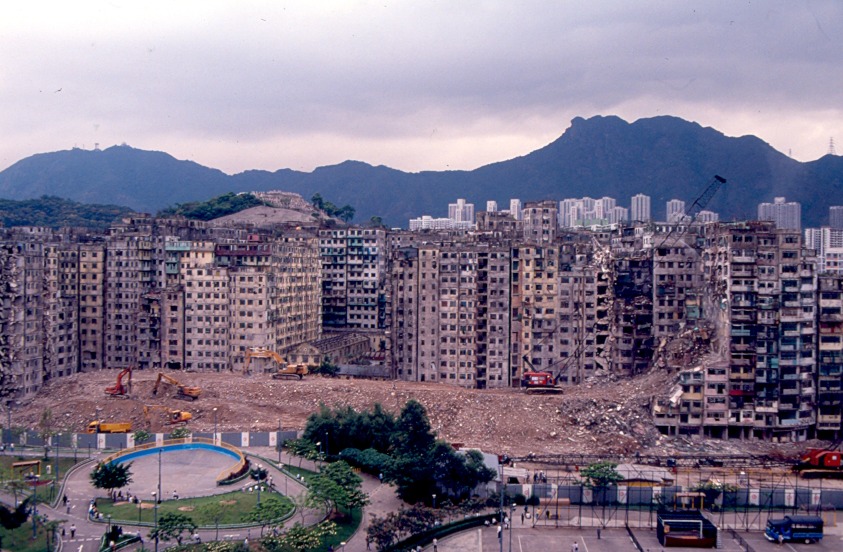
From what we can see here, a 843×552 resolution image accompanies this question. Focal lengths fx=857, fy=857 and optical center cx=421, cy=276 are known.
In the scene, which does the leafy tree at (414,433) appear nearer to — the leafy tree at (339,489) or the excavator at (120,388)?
the leafy tree at (339,489)

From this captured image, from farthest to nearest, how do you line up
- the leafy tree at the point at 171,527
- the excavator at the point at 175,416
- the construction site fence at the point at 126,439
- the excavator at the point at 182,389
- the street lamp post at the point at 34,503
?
the excavator at the point at 182,389 < the excavator at the point at 175,416 < the construction site fence at the point at 126,439 < the street lamp post at the point at 34,503 < the leafy tree at the point at 171,527

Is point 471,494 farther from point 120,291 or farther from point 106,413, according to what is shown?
point 120,291

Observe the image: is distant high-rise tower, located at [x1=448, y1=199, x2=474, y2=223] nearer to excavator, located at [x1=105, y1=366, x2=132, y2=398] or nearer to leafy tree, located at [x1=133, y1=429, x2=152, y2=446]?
excavator, located at [x1=105, y1=366, x2=132, y2=398]

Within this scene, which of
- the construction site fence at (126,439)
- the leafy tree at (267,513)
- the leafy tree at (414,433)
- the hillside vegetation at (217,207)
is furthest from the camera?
the hillside vegetation at (217,207)

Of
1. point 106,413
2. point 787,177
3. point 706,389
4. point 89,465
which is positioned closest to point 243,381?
point 106,413

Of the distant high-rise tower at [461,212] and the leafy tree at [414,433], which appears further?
the distant high-rise tower at [461,212]

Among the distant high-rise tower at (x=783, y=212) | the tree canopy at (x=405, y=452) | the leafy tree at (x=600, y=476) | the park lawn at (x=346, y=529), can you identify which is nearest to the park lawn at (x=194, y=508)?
the park lawn at (x=346, y=529)

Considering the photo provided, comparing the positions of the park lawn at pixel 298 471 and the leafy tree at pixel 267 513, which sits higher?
the leafy tree at pixel 267 513

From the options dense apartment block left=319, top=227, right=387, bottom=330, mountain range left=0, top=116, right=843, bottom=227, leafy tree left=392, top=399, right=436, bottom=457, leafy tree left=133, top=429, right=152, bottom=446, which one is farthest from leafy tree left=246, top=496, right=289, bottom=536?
mountain range left=0, top=116, right=843, bottom=227
